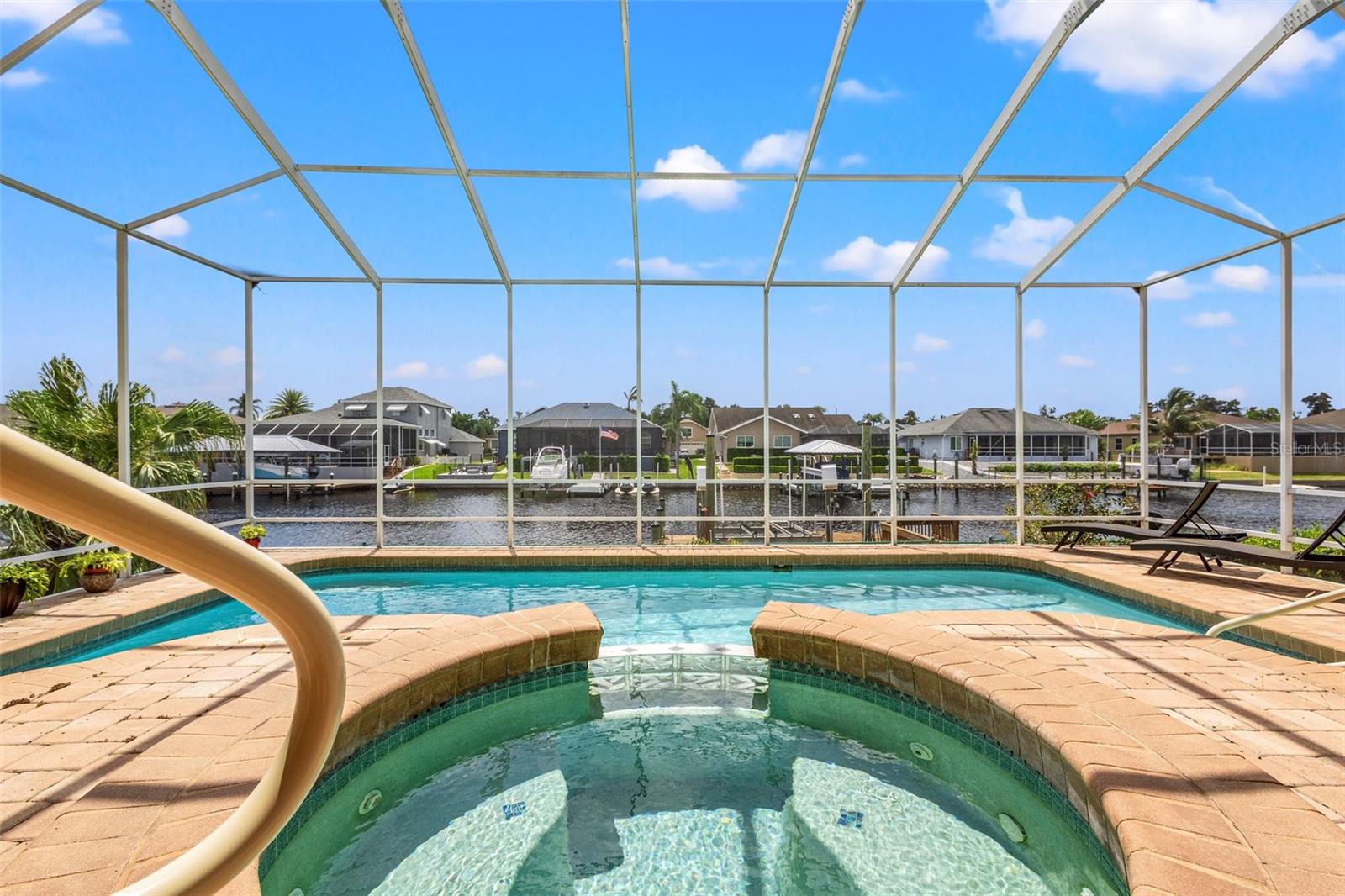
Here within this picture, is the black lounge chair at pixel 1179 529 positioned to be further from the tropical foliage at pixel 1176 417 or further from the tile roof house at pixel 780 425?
the tile roof house at pixel 780 425

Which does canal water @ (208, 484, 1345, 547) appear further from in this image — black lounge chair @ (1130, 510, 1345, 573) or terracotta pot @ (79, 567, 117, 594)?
terracotta pot @ (79, 567, 117, 594)

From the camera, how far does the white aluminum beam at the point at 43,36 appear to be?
3.25 metres

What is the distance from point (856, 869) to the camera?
2.23 meters

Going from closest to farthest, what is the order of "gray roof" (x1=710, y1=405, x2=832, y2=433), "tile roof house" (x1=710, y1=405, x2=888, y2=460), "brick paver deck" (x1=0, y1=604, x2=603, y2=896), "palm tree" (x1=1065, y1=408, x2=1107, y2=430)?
"brick paver deck" (x1=0, y1=604, x2=603, y2=896), "palm tree" (x1=1065, y1=408, x2=1107, y2=430), "tile roof house" (x1=710, y1=405, x2=888, y2=460), "gray roof" (x1=710, y1=405, x2=832, y2=433)

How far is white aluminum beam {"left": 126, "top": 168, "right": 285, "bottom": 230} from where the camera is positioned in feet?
16.8

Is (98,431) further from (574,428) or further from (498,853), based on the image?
(574,428)

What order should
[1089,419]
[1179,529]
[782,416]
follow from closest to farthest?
[1179,529], [1089,419], [782,416]

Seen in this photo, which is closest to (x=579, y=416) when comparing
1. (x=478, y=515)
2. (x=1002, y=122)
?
(x=478, y=515)

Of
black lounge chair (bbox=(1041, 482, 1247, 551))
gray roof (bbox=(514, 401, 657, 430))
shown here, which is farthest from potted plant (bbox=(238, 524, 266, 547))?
black lounge chair (bbox=(1041, 482, 1247, 551))

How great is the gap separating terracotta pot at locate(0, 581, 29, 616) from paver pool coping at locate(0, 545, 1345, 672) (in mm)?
64

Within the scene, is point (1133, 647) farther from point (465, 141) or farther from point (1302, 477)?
point (465, 141)

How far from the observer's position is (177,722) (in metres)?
2.61

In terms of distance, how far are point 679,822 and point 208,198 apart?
18.4 ft

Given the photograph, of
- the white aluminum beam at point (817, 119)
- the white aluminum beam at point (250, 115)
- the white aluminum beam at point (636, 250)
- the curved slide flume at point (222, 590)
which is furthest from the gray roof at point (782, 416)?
the curved slide flume at point (222, 590)
